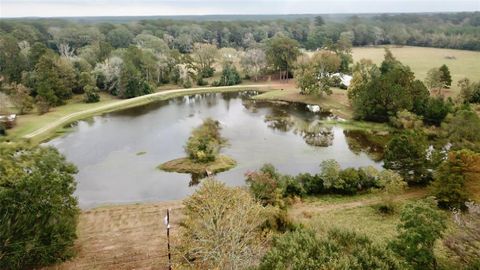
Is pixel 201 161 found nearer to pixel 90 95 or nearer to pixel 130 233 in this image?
pixel 130 233

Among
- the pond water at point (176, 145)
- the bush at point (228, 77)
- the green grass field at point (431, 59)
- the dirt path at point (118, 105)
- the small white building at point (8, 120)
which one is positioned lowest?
the pond water at point (176, 145)

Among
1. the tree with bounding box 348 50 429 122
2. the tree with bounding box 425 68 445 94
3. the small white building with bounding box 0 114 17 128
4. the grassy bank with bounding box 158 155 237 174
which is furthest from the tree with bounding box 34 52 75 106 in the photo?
the tree with bounding box 425 68 445 94

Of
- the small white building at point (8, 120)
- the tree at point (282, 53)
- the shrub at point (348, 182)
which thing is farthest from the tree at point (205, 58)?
the shrub at point (348, 182)

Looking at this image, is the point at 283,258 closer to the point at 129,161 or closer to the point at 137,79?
the point at 129,161

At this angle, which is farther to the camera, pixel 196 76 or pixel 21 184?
pixel 196 76

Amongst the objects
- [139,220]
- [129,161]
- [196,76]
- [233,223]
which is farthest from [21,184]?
[196,76]

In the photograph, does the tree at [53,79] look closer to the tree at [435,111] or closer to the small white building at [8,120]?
the small white building at [8,120]
